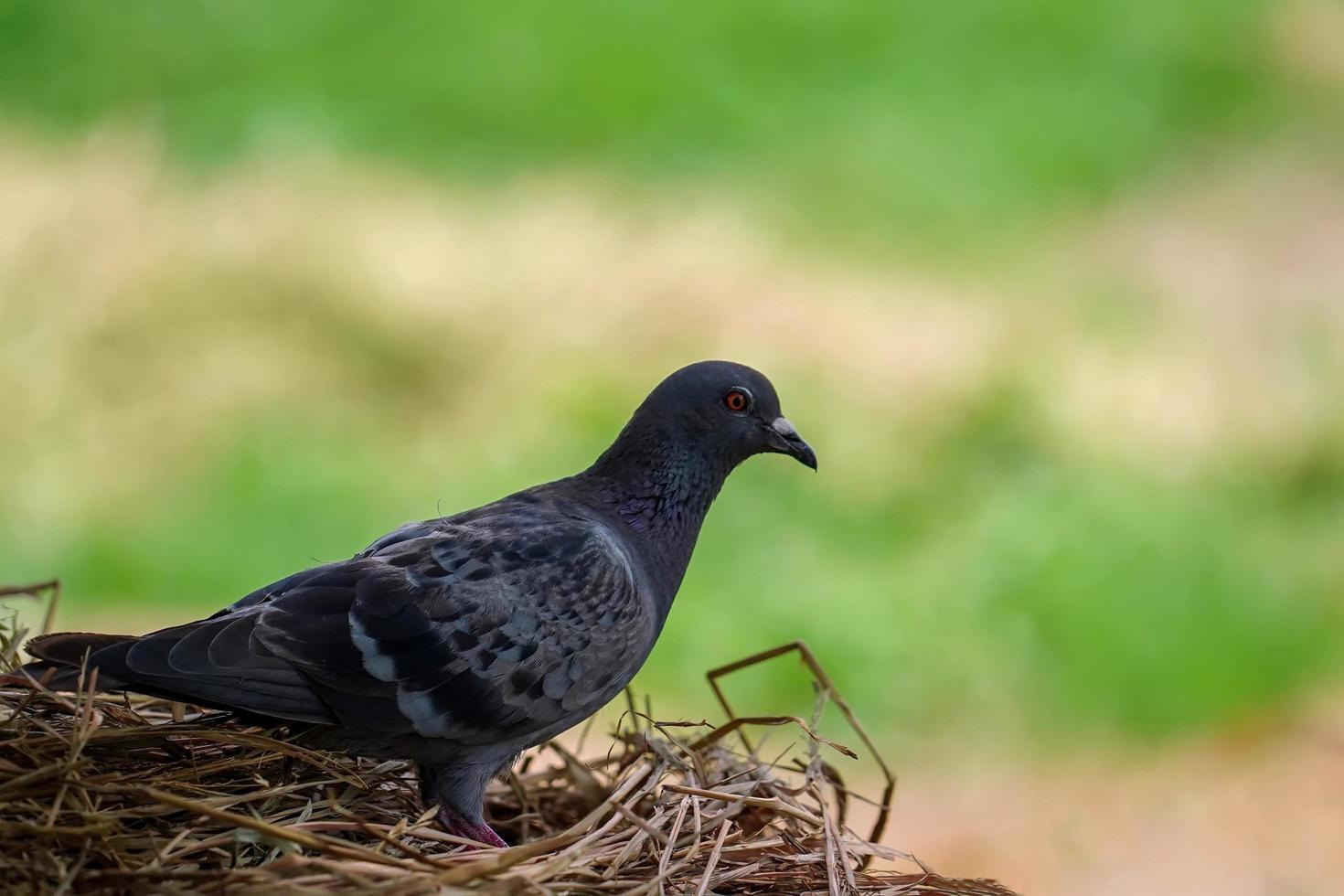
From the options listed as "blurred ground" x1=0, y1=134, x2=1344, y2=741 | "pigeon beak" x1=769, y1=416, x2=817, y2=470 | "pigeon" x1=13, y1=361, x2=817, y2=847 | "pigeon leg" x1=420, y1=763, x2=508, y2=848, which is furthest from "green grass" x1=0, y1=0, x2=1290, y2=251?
"pigeon leg" x1=420, y1=763, x2=508, y2=848

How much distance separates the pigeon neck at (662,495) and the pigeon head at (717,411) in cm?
2

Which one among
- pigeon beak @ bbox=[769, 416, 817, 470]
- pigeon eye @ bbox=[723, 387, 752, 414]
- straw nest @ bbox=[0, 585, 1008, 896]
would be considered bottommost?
straw nest @ bbox=[0, 585, 1008, 896]

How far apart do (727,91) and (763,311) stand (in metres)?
1.67

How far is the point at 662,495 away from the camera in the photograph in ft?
8.98

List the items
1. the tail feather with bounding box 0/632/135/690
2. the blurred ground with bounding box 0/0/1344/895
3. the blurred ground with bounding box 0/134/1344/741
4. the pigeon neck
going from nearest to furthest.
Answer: the tail feather with bounding box 0/632/135/690
the pigeon neck
the blurred ground with bounding box 0/0/1344/895
the blurred ground with bounding box 0/134/1344/741

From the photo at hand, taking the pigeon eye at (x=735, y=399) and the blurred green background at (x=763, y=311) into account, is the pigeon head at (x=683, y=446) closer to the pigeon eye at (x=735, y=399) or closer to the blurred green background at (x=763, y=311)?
the pigeon eye at (x=735, y=399)

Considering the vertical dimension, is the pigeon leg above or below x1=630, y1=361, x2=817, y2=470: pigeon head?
below

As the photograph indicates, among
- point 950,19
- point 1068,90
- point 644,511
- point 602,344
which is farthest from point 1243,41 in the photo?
point 644,511

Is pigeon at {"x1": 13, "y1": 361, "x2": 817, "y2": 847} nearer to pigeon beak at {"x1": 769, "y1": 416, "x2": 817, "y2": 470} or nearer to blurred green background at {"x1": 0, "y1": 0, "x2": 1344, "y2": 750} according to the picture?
pigeon beak at {"x1": 769, "y1": 416, "x2": 817, "y2": 470}

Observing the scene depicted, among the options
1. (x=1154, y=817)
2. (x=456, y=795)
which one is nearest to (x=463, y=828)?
(x=456, y=795)

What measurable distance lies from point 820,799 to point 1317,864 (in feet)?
9.45

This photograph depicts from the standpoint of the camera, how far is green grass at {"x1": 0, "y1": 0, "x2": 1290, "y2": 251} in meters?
6.70

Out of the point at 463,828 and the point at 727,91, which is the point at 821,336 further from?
the point at 463,828

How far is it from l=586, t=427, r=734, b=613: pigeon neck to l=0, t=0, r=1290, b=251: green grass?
13.1 ft
